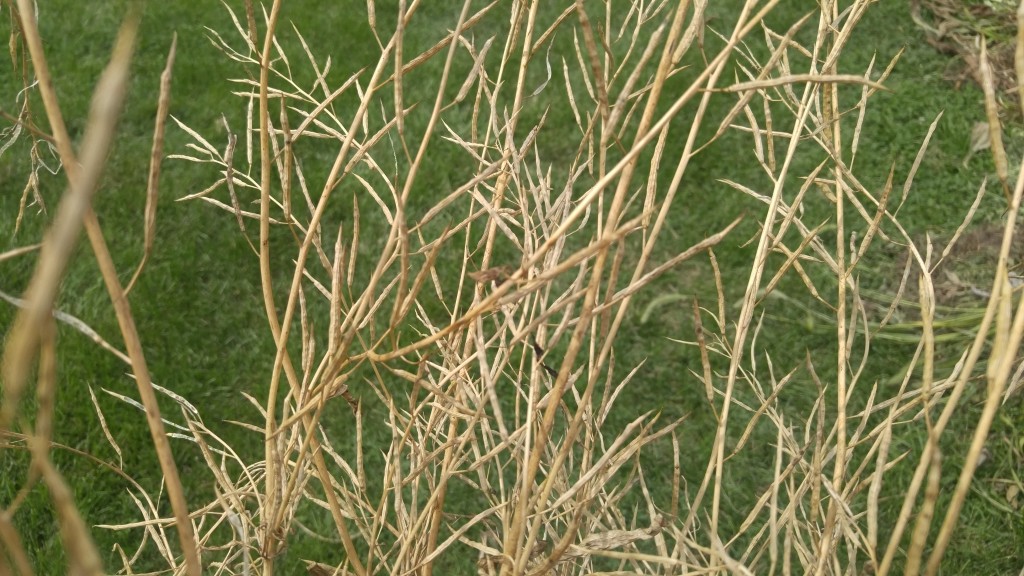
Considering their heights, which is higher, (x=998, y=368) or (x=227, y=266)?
(x=998, y=368)

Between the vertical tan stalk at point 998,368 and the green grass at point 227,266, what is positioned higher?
the vertical tan stalk at point 998,368

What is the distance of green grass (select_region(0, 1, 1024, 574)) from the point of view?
2.21m

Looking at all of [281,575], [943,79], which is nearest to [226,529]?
[281,575]

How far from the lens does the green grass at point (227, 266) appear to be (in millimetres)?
2205

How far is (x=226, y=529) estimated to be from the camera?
208cm

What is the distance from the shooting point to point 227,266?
8.35ft

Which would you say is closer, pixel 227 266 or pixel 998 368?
pixel 998 368

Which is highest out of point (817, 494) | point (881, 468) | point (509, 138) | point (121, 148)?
point (509, 138)

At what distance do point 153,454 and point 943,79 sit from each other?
2908 millimetres

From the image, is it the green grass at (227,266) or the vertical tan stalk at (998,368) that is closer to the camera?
the vertical tan stalk at (998,368)

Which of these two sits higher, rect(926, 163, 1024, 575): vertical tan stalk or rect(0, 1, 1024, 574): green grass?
rect(926, 163, 1024, 575): vertical tan stalk

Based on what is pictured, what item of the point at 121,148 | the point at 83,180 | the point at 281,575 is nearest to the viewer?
the point at 83,180

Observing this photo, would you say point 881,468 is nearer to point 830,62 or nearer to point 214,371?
point 830,62

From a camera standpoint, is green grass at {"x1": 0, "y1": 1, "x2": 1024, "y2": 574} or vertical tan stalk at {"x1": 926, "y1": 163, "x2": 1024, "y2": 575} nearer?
vertical tan stalk at {"x1": 926, "y1": 163, "x2": 1024, "y2": 575}
